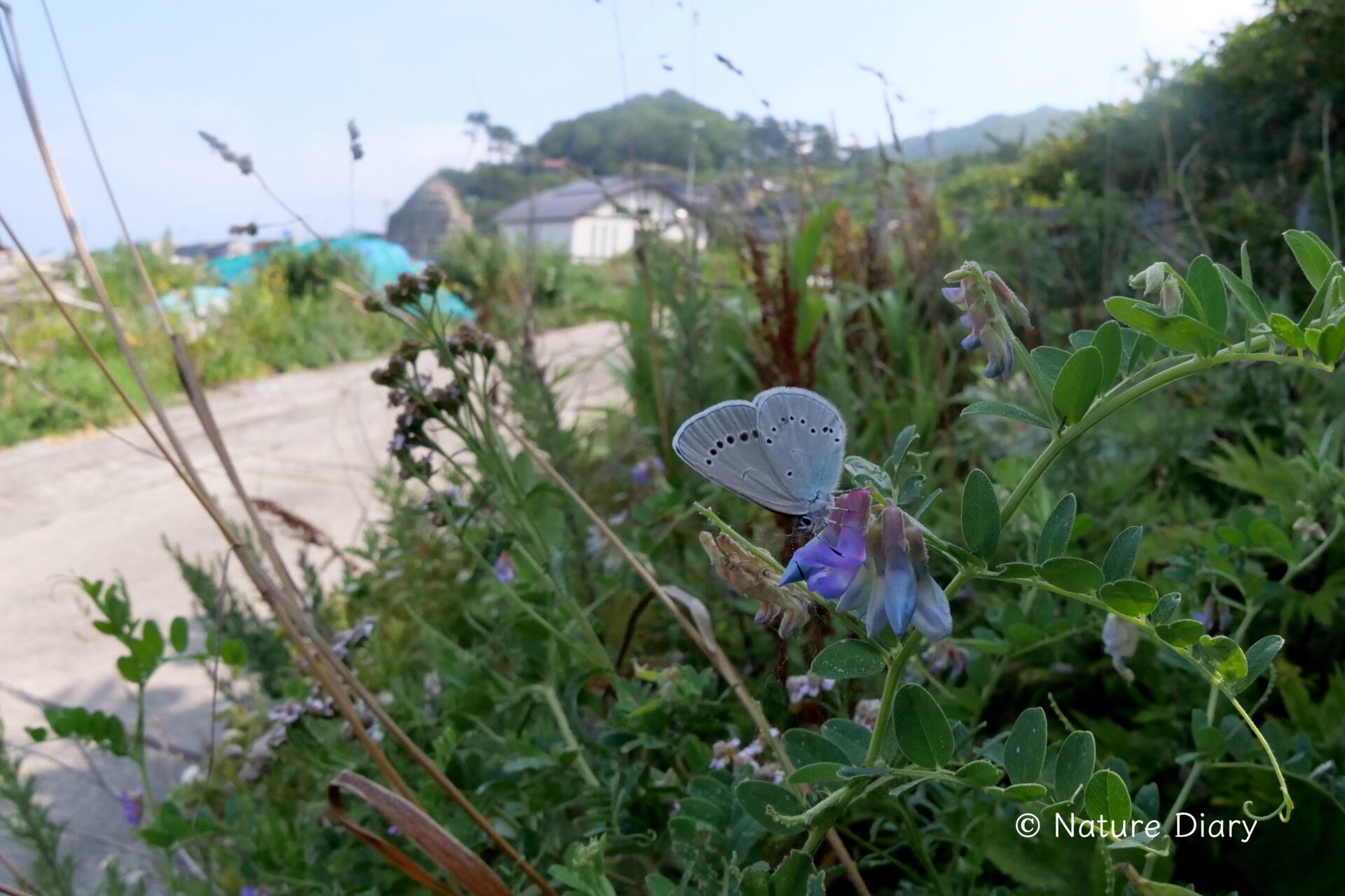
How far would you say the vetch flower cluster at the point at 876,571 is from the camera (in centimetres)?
46

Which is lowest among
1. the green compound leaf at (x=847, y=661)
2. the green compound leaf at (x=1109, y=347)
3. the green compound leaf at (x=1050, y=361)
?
the green compound leaf at (x=847, y=661)

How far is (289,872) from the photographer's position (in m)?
1.01

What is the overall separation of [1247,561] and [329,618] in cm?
155

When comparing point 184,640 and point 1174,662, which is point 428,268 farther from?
point 1174,662

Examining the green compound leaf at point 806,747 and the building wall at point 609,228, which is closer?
the green compound leaf at point 806,747

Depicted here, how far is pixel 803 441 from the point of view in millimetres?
572

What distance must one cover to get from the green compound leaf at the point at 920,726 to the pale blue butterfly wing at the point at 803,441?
124 mm

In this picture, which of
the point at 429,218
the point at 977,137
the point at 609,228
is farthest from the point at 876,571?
the point at 429,218

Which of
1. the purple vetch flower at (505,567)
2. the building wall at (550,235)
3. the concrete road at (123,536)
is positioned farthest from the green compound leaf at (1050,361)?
the building wall at (550,235)

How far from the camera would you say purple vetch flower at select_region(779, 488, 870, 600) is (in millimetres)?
476

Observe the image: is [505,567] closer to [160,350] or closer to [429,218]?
[160,350]

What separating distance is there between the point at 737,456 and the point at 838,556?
4.2 inches

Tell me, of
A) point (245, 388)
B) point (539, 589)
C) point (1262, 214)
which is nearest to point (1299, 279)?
point (1262, 214)

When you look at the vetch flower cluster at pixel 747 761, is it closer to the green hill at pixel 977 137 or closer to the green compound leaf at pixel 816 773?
the green compound leaf at pixel 816 773
